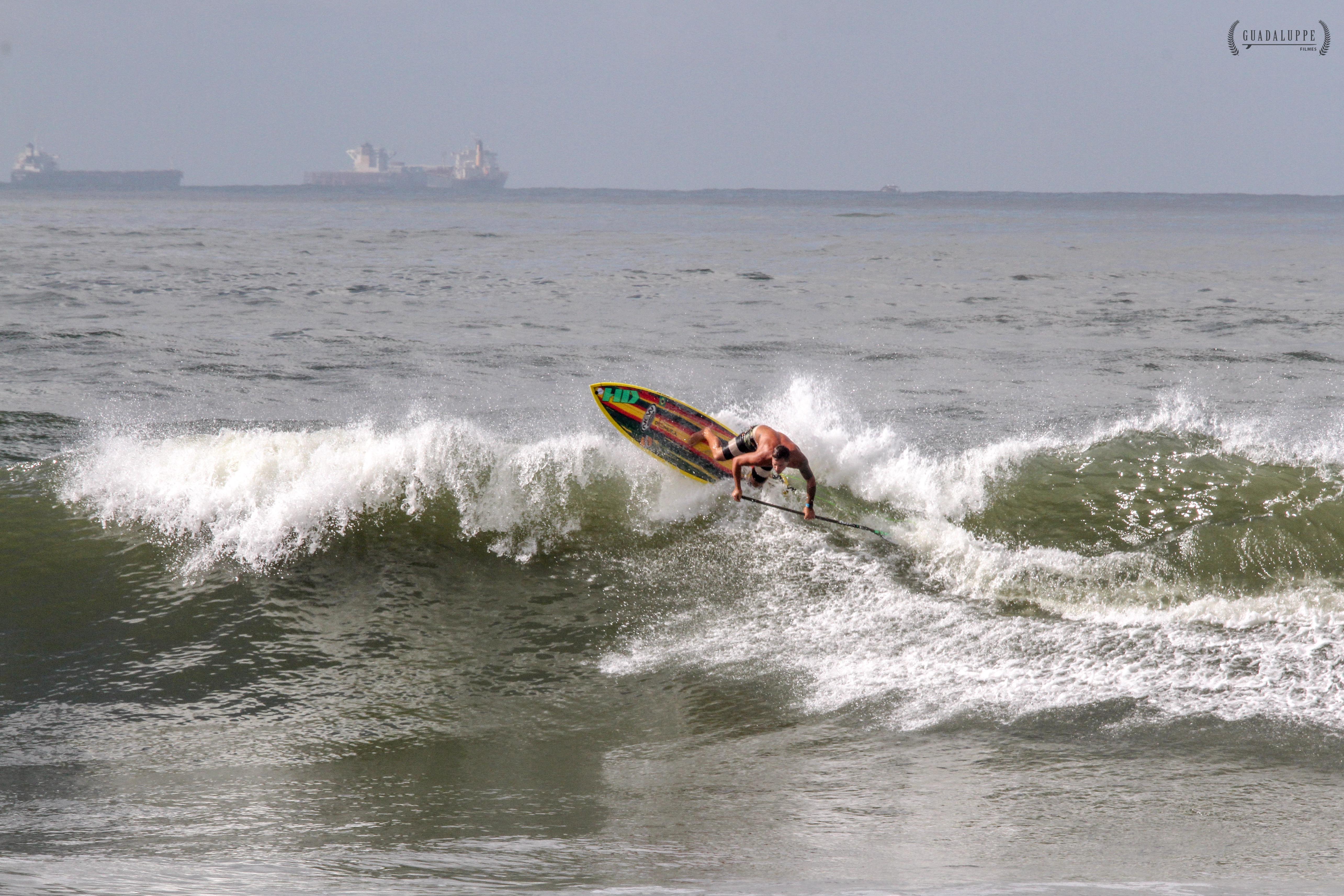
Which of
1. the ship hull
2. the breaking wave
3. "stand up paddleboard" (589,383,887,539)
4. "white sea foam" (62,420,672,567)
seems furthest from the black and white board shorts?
the ship hull

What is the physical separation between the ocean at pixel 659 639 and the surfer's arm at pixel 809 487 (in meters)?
0.27

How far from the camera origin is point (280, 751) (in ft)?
18.9

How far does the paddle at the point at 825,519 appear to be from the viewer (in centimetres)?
840

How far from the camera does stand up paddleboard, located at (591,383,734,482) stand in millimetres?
9281

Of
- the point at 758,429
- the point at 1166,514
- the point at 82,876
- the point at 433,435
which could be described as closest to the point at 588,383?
the point at 433,435

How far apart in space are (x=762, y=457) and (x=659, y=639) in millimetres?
1893

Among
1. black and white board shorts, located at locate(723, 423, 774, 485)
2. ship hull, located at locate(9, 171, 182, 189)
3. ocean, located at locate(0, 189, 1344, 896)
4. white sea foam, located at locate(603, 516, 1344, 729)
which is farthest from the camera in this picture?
ship hull, located at locate(9, 171, 182, 189)

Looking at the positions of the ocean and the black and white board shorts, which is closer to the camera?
Answer: the ocean

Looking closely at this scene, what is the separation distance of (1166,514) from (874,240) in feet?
165

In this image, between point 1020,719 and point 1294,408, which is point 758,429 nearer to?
point 1020,719

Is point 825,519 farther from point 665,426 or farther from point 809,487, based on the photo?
point 665,426

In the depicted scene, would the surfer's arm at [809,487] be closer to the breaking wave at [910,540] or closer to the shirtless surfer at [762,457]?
the shirtless surfer at [762,457]

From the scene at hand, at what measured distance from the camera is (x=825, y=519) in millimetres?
8586

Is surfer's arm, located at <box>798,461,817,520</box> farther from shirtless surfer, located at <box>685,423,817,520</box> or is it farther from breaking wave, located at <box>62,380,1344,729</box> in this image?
breaking wave, located at <box>62,380,1344,729</box>
